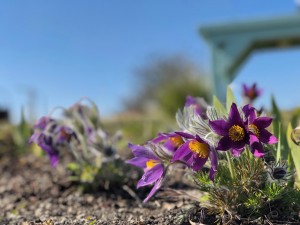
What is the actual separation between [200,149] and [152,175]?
0.22 metres

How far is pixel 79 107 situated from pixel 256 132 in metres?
1.12

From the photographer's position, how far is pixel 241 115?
4.48 ft

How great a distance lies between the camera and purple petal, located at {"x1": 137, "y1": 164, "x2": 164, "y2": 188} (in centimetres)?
151

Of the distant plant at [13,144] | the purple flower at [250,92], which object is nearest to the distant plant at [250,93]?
the purple flower at [250,92]

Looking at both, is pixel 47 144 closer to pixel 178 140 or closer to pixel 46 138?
pixel 46 138

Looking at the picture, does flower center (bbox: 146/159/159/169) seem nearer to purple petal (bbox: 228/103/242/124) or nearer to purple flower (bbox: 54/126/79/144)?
purple petal (bbox: 228/103/242/124)

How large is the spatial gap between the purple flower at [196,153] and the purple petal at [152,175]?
0.12 meters

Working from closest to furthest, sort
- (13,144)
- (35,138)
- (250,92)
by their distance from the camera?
(35,138), (250,92), (13,144)

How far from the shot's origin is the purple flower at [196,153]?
4.43 feet

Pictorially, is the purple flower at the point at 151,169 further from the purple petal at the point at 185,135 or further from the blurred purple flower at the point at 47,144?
the blurred purple flower at the point at 47,144

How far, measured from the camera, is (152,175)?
1517 millimetres

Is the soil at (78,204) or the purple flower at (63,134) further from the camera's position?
the purple flower at (63,134)

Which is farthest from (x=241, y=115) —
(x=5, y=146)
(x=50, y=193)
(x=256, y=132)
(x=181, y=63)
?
(x=181, y=63)

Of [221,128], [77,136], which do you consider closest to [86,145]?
[77,136]
